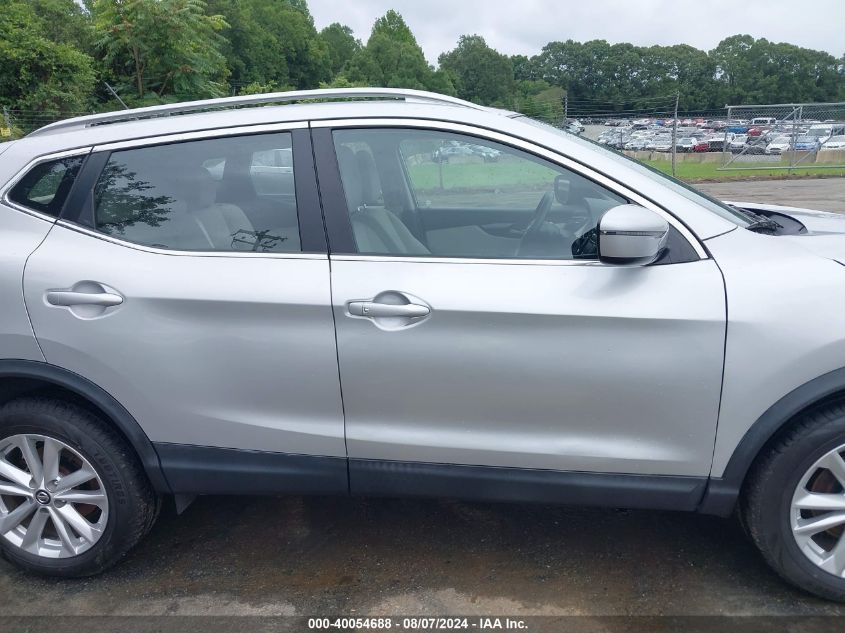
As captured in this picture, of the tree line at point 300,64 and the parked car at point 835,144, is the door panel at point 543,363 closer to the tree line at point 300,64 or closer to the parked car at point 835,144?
the tree line at point 300,64

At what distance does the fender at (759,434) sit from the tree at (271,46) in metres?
58.5

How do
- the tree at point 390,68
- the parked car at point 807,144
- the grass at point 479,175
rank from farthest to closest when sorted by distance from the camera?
the tree at point 390,68
the parked car at point 807,144
the grass at point 479,175

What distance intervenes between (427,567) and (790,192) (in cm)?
1563

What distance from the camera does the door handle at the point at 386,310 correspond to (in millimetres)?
2355

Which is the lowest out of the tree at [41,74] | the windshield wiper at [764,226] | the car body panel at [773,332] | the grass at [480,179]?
the car body panel at [773,332]

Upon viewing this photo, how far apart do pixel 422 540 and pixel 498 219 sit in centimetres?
136

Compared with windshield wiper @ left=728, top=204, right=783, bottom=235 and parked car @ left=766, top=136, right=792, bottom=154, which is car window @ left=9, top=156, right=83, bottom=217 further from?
parked car @ left=766, top=136, right=792, bottom=154

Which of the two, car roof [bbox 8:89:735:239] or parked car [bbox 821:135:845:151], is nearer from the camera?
car roof [bbox 8:89:735:239]

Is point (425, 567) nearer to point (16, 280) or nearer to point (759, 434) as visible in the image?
point (759, 434)

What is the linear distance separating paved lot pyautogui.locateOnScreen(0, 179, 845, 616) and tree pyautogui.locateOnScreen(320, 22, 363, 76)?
86053mm

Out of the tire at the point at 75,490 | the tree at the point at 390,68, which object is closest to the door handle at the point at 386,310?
the tire at the point at 75,490

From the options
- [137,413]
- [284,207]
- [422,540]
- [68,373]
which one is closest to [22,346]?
[68,373]

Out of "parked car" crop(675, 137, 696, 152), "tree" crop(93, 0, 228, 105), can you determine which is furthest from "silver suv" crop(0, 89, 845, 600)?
"parked car" crop(675, 137, 696, 152)

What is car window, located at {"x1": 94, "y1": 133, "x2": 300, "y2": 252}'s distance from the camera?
2.59 metres
